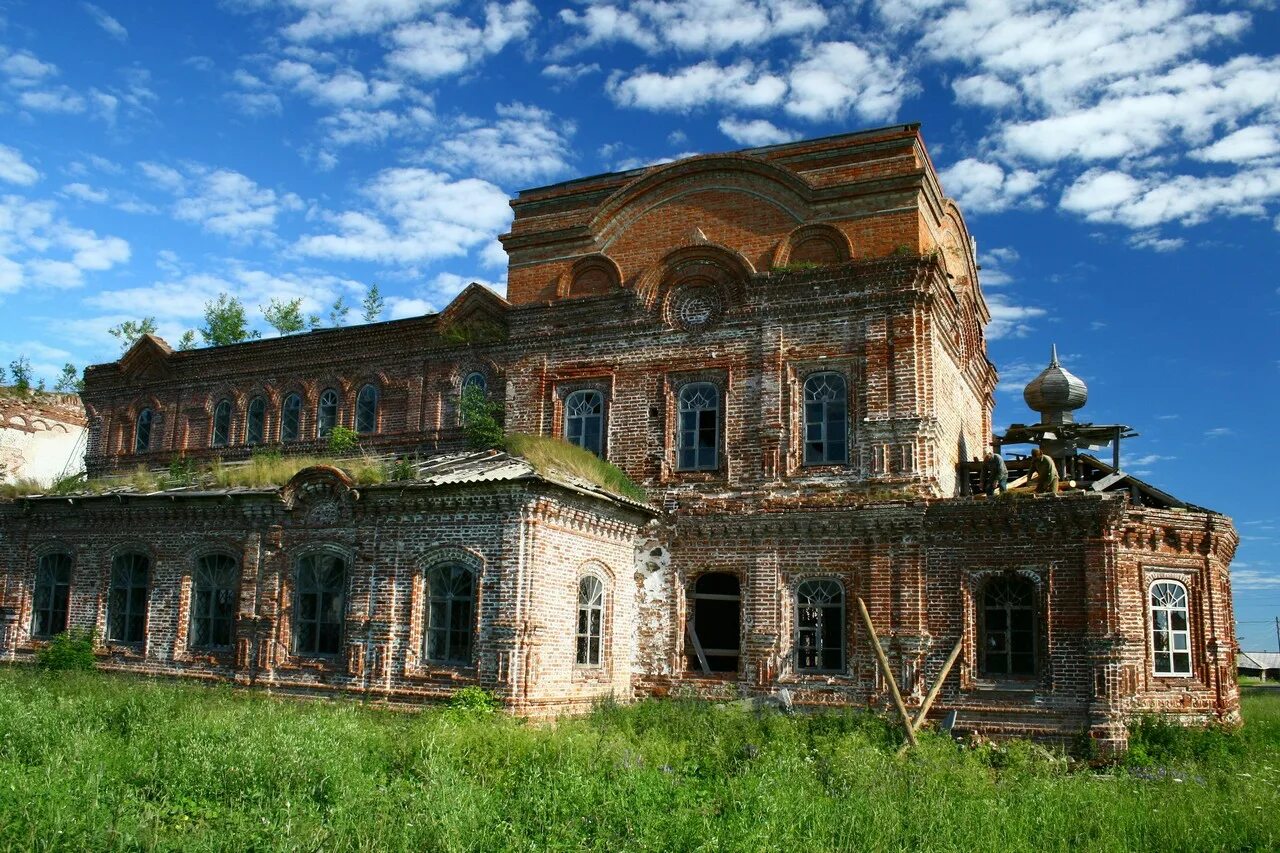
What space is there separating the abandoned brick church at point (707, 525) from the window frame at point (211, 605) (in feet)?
0.16

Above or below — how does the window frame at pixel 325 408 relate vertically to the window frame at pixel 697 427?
above

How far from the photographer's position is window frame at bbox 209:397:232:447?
24.2 meters

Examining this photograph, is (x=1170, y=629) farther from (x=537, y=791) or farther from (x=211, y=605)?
(x=211, y=605)

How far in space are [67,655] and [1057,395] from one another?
59.6 feet

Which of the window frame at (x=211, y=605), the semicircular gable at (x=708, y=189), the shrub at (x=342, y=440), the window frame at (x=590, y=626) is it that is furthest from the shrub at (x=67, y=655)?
the semicircular gable at (x=708, y=189)

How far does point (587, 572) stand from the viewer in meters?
17.0

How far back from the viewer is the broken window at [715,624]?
1769 cm

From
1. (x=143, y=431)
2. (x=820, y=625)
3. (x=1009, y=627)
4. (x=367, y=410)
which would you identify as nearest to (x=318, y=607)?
(x=367, y=410)

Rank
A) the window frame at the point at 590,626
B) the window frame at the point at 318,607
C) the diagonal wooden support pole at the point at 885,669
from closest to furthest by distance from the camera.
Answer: the diagonal wooden support pole at the point at 885,669 < the window frame at the point at 590,626 < the window frame at the point at 318,607

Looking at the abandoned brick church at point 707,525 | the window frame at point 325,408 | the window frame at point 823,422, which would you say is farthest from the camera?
the window frame at point 325,408

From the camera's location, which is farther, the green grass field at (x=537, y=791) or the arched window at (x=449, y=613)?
the arched window at (x=449, y=613)

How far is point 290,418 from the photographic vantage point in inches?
924

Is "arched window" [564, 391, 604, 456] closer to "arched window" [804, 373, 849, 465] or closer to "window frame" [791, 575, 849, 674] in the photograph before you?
"arched window" [804, 373, 849, 465]

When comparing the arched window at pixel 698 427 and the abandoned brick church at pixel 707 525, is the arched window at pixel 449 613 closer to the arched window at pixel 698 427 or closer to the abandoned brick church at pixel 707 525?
the abandoned brick church at pixel 707 525
